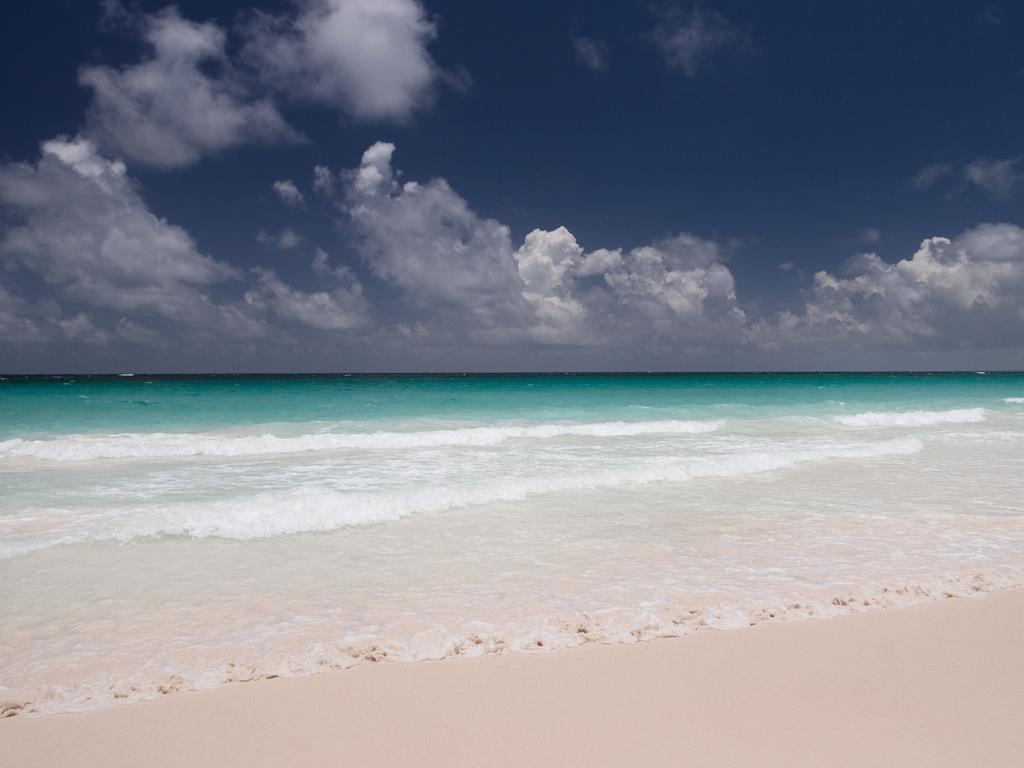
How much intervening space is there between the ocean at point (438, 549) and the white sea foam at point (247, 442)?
241 mm

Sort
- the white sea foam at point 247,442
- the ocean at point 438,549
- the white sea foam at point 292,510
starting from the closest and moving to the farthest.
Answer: the ocean at point 438,549 → the white sea foam at point 292,510 → the white sea foam at point 247,442

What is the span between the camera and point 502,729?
11.9 feet

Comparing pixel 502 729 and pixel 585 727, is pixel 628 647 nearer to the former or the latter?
pixel 585 727

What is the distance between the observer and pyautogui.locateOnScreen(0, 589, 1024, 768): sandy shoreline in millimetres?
3369

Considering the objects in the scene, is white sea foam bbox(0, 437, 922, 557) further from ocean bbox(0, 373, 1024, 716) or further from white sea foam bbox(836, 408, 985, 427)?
white sea foam bbox(836, 408, 985, 427)

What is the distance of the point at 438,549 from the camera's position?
7613mm

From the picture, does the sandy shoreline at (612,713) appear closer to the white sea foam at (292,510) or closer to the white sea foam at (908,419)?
the white sea foam at (292,510)

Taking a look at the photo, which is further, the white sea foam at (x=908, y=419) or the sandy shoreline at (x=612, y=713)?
the white sea foam at (x=908, y=419)

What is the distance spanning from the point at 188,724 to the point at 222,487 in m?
8.93

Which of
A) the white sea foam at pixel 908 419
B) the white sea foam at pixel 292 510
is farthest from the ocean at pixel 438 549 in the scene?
the white sea foam at pixel 908 419

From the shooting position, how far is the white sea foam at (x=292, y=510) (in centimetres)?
823

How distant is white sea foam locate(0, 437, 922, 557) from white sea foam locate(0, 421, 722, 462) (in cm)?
716

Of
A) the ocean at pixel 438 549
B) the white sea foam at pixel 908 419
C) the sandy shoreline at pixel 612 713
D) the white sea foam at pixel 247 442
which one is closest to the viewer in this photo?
the sandy shoreline at pixel 612 713

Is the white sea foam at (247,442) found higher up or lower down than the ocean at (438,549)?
higher up
